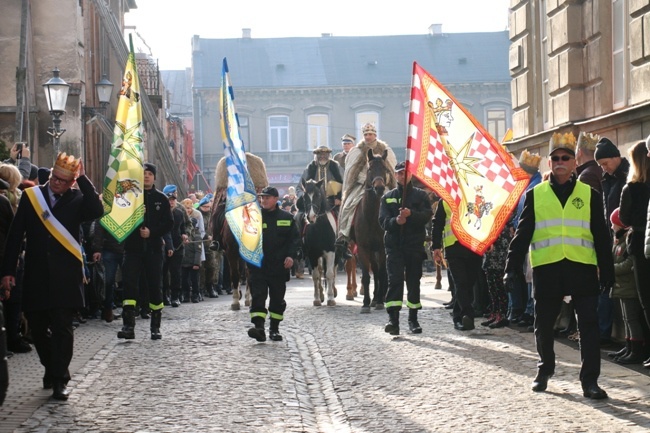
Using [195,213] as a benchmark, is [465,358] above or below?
below

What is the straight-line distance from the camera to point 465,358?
36.4 ft

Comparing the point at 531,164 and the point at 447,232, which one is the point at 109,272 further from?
the point at 531,164

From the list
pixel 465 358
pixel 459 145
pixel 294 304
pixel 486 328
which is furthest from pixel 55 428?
pixel 294 304

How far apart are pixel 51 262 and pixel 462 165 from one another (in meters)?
4.26

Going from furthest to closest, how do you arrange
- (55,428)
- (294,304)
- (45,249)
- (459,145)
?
(294,304) < (459,145) < (45,249) < (55,428)

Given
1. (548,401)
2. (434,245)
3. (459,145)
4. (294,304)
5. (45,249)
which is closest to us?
(548,401)

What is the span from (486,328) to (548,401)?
523cm

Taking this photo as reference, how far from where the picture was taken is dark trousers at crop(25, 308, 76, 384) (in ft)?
30.2

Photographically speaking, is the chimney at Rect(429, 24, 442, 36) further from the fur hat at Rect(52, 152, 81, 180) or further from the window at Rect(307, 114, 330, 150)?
the fur hat at Rect(52, 152, 81, 180)

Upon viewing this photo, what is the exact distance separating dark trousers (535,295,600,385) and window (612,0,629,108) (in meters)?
6.39

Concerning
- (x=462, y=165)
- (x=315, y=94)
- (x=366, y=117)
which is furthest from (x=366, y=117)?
(x=462, y=165)

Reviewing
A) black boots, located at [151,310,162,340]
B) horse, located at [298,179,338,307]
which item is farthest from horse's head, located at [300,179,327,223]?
black boots, located at [151,310,162,340]

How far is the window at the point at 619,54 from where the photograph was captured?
585 inches

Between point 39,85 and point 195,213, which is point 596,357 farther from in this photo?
point 39,85
